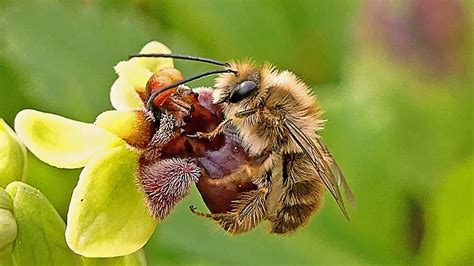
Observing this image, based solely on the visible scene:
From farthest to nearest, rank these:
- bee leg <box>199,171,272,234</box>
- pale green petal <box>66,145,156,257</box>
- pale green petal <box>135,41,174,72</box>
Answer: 1. pale green petal <box>135,41,174,72</box>
2. bee leg <box>199,171,272,234</box>
3. pale green petal <box>66,145,156,257</box>

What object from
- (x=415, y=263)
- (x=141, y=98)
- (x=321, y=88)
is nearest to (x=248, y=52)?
(x=321, y=88)

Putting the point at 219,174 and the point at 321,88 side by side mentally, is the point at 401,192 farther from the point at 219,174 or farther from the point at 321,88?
the point at 219,174

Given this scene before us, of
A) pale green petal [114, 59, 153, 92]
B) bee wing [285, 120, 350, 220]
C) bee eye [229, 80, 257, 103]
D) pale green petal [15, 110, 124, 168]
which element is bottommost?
pale green petal [15, 110, 124, 168]

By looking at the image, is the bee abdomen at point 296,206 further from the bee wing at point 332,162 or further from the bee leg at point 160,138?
the bee leg at point 160,138

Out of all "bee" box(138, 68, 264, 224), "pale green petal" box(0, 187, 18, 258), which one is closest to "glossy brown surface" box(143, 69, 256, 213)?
"bee" box(138, 68, 264, 224)

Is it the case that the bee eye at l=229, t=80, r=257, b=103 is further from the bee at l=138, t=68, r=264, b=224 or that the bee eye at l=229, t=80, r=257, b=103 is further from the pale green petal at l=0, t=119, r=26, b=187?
the pale green petal at l=0, t=119, r=26, b=187

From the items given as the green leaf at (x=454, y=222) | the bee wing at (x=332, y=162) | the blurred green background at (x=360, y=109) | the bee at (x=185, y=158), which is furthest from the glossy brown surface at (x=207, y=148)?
the green leaf at (x=454, y=222)
